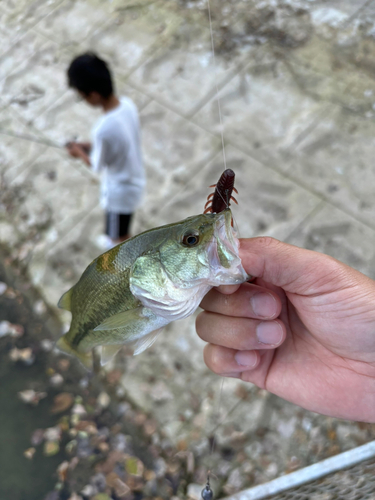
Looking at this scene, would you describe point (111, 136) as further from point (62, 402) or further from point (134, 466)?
point (134, 466)

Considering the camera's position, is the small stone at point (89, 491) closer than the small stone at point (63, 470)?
Yes

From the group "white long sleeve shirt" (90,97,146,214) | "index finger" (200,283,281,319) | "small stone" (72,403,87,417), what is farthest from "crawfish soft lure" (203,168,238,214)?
"small stone" (72,403,87,417)

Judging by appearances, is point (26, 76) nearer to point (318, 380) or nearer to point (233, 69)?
point (233, 69)

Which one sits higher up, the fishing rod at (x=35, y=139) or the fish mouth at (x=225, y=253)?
the fish mouth at (x=225, y=253)

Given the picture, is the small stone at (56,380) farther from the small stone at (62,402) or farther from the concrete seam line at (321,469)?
the concrete seam line at (321,469)

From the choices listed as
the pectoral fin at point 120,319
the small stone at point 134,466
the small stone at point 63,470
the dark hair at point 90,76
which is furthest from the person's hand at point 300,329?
the small stone at point 63,470

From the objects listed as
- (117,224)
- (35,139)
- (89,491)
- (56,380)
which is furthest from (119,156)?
(89,491)
